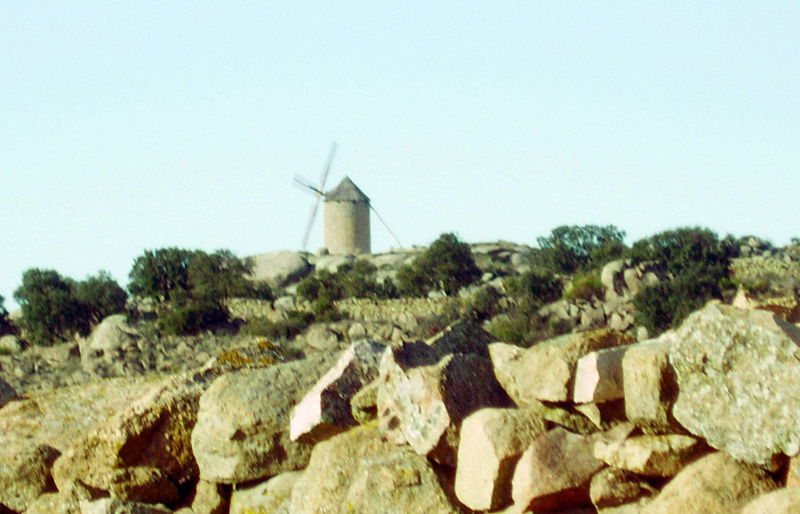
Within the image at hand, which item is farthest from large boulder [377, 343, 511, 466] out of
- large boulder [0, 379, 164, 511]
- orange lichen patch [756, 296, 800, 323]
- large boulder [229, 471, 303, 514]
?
large boulder [0, 379, 164, 511]

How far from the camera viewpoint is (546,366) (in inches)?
212

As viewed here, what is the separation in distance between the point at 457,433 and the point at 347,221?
7470cm

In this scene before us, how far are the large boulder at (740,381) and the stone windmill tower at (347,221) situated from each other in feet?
241

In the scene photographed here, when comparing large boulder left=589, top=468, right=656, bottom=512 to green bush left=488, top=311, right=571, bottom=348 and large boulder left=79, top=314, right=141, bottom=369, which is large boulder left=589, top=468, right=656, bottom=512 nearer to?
green bush left=488, top=311, right=571, bottom=348

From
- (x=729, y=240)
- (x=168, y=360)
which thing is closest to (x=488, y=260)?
(x=729, y=240)

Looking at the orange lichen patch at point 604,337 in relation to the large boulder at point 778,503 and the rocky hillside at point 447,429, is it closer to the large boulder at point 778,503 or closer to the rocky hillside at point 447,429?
the rocky hillside at point 447,429

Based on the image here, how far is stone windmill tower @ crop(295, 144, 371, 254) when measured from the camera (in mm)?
79375

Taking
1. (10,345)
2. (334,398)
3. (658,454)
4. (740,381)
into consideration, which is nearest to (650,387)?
(658,454)

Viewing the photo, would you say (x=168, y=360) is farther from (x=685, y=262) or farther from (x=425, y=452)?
(x=425, y=452)

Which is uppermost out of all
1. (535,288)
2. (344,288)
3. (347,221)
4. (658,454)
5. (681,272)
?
(347,221)

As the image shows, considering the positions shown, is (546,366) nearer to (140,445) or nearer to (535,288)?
(140,445)

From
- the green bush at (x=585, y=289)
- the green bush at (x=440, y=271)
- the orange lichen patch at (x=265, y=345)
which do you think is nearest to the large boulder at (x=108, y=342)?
the green bush at (x=440, y=271)

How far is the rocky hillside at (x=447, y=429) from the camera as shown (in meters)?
4.62

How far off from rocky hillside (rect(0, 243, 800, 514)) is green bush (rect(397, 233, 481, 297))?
47.1 metres
